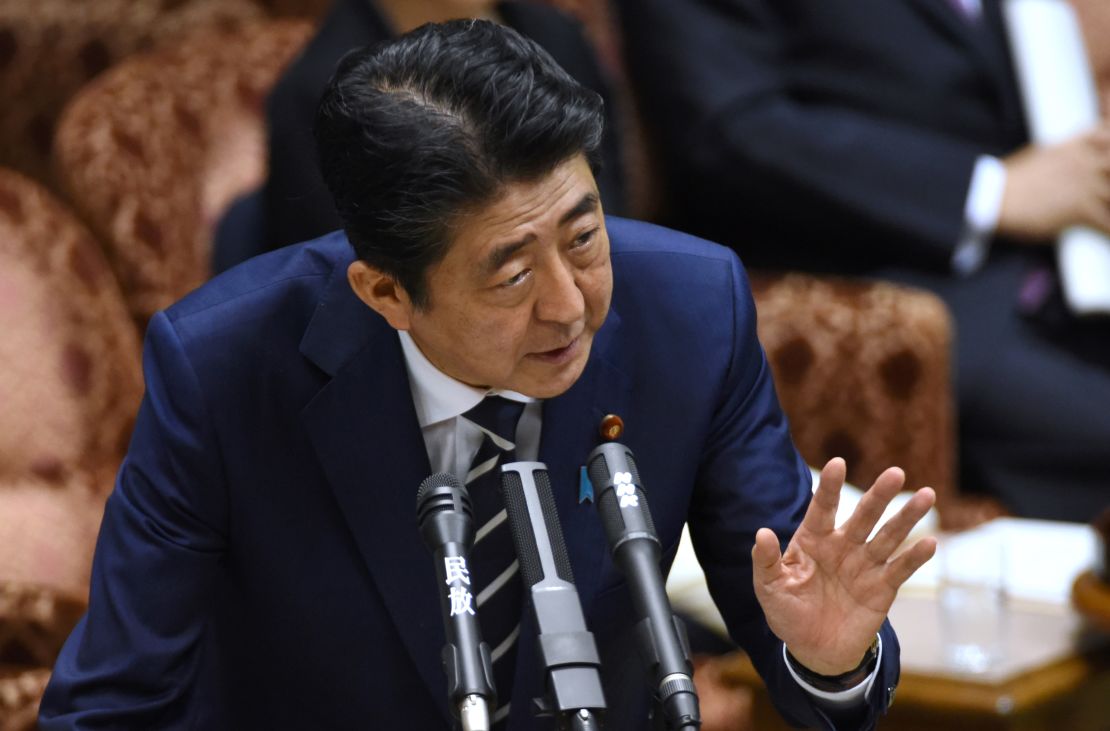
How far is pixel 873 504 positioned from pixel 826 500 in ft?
0.13

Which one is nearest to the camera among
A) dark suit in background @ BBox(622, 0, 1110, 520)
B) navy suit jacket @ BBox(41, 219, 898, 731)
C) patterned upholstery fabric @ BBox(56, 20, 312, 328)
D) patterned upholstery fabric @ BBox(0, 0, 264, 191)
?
navy suit jacket @ BBox(41, 219, 898, 731)

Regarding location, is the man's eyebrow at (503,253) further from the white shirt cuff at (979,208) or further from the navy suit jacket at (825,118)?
the white shirt cuff at (979,208)

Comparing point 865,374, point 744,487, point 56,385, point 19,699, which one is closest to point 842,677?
point 744,487

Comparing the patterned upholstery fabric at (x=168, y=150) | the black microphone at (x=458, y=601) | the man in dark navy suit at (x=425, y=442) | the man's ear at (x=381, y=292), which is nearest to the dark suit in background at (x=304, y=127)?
the patterned upholstery fabric at (x=168, y=150)

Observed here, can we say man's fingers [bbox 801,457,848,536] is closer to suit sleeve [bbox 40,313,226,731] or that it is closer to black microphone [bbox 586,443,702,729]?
black microphone [bbox 586,443,702,729]

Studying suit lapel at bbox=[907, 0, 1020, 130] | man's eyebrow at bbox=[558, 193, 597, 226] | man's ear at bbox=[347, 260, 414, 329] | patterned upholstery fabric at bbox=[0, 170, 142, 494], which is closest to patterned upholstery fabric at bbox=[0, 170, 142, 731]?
patterned upholstery fabric at bbox=[0, 170, 142, 494]

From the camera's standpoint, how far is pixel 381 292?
1552 mm

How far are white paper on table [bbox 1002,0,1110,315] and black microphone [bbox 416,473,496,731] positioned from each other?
2.41 m

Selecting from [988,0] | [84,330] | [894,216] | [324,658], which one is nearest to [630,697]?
[324,658]

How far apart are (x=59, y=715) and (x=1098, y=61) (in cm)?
285

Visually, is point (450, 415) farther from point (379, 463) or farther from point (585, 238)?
point (585, 238)

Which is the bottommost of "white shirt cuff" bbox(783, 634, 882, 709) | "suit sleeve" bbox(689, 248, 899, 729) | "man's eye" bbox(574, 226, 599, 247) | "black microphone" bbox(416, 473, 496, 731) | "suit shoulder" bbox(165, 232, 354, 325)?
"white shirt cuff" bbox(783, 634, 882, 709)

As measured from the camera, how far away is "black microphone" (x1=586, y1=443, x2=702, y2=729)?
109 cm

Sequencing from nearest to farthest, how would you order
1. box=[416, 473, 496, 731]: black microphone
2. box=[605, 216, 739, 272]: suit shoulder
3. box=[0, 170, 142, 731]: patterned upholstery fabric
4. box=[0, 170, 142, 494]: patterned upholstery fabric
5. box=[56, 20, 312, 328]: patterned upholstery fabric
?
1. box=[416, 473, 496, 731]: black microphone
2. box=[605, 216, 739, 272]: suit shoulder
3. box=[0, 170, 142, 731]: patterned upholstery fabric
4. box=[0, 170, 142, 494]: patterned upholstery fabric
5. box=[56, 20, 312, 328]: patterned upholstery fabric
